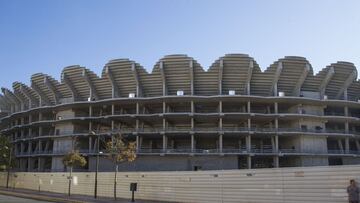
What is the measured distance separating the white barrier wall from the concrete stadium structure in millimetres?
21045

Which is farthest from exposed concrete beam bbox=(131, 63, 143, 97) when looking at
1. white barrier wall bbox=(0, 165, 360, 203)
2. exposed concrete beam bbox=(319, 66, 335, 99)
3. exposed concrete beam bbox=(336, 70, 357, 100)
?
exposed concrete beam bbox=(336, 70, 357, 100)

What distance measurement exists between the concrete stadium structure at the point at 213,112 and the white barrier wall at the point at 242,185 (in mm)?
21045

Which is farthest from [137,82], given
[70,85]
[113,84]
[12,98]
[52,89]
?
[12,98]

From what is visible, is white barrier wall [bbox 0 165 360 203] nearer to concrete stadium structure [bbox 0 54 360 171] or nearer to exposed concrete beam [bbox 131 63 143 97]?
exposed concrete beam [bbox 131 63 143 97]

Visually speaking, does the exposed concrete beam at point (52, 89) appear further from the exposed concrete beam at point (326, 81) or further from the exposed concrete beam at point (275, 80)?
the exposed concrete beam at point (326, 81)

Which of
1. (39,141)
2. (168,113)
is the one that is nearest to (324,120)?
(168,113)

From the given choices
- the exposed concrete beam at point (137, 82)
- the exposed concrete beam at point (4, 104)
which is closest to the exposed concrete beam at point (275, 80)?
the exposed concrete beam at point (137, 82)

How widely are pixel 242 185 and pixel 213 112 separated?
1458 inches

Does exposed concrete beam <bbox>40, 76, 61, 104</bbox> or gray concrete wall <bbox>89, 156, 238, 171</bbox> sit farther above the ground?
exposed concrete beam <bbox>40, 76, 61, 104</bbox>

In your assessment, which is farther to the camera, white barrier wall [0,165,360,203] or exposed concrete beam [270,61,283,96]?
exposed concrete beam [270,61,283,96]

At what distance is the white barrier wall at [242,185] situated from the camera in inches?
826

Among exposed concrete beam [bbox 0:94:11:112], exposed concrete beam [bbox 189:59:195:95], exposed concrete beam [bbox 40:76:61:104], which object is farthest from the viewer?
exposed concrete beam [bbox 0:94:11:112]

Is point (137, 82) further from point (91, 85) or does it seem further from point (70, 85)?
point (70, 85)

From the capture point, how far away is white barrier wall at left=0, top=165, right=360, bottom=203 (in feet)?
68.8
